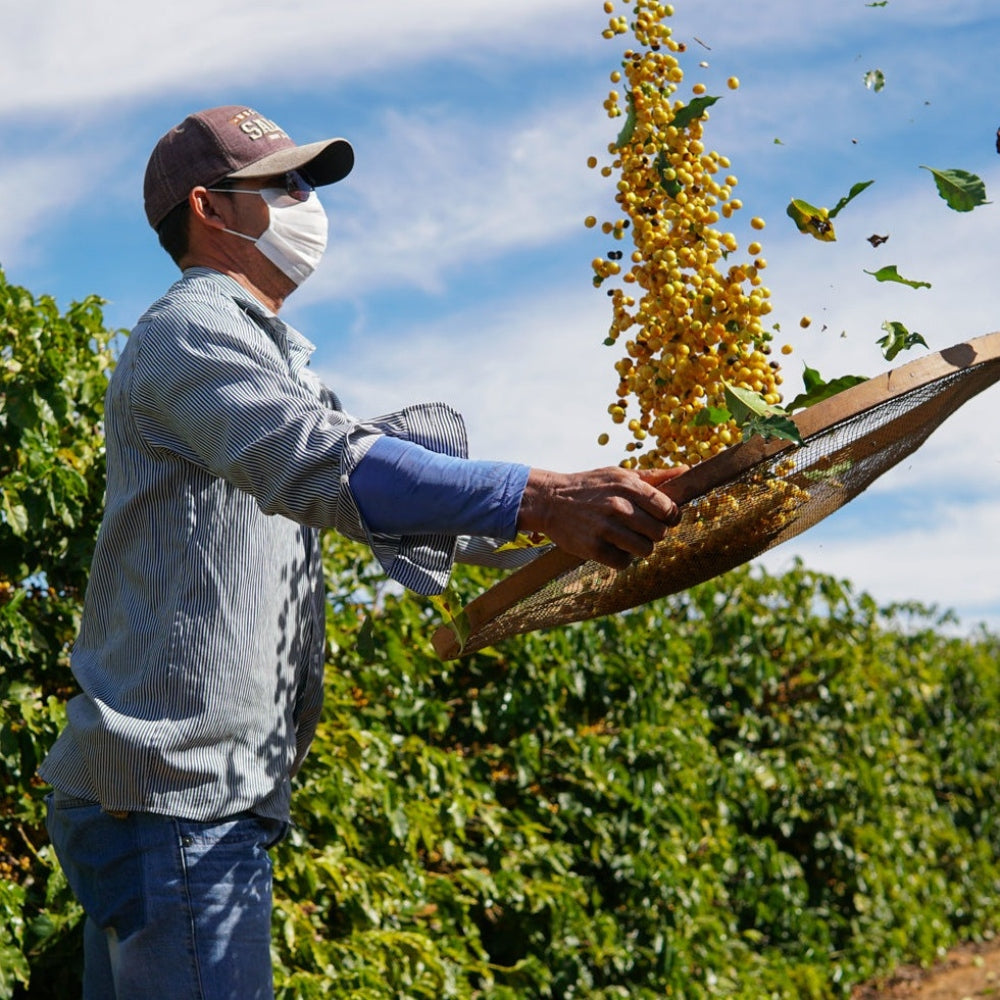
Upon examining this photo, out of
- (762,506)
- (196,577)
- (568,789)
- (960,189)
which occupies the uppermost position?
(960,189)

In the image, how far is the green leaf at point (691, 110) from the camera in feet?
7.77

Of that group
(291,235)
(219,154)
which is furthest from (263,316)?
(219,154)

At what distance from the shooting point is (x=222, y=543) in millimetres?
2170

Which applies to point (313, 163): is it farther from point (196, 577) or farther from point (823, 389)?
point (823, 389)

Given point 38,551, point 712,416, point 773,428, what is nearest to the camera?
A: point 773,428

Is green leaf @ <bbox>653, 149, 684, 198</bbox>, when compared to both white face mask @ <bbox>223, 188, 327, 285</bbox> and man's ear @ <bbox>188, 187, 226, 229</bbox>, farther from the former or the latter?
man's ear @ <bbox>188, 187, 226, 229</bbox>

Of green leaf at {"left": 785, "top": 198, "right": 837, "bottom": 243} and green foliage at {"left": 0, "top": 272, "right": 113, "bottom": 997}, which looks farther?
green foliage at {"left": 0, "top": 272, "right": 113, "bottom": 997}

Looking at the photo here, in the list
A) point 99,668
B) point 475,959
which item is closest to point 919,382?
point 99,668

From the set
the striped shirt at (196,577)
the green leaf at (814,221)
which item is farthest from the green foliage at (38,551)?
the green leaf at (814,221)

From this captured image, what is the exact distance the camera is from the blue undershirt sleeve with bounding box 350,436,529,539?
1.79 metres

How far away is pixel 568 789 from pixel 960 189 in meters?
3.69

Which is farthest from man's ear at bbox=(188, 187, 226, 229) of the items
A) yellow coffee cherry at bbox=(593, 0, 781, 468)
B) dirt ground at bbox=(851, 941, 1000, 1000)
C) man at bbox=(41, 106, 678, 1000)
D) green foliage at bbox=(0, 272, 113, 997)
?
dirt ground at bbox=(851, 941, 1000, 1000)

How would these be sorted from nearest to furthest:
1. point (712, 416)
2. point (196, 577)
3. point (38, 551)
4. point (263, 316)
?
point (712, 416) → point (196, 577) → point (263, 316) → point (38, 551)

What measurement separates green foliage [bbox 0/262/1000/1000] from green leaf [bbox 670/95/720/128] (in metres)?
1.14
